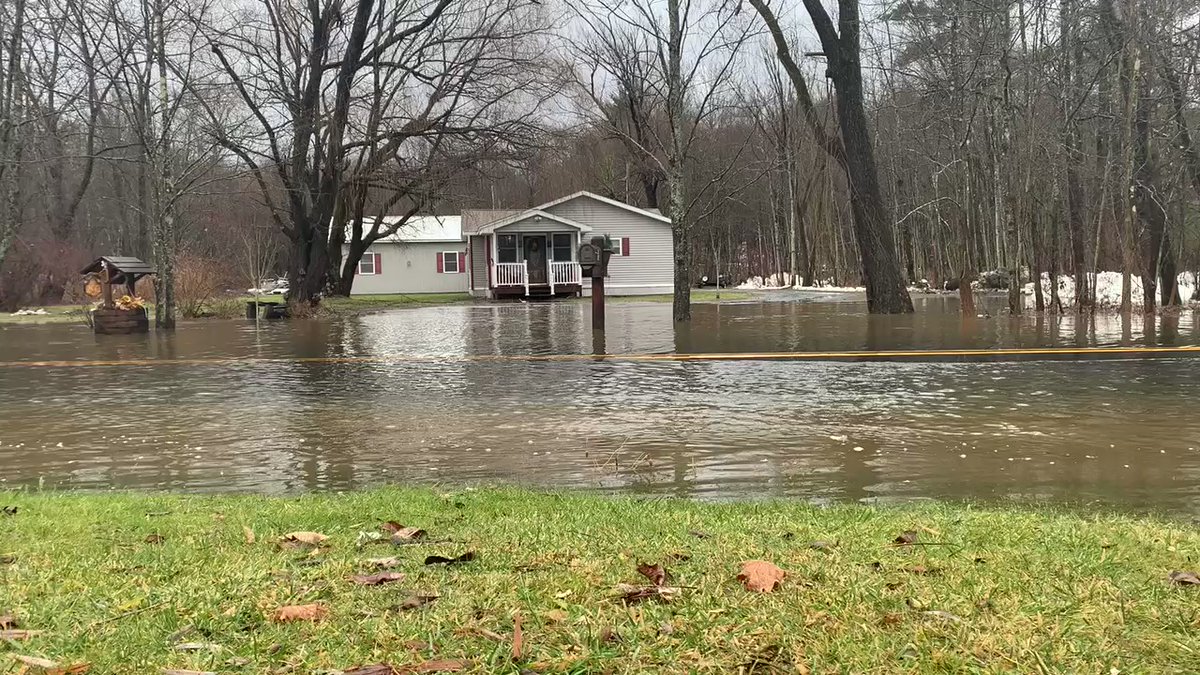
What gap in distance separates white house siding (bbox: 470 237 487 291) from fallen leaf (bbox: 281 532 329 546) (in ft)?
135

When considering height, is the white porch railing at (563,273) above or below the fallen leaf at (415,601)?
above

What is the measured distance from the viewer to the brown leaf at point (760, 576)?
3340 millimetres

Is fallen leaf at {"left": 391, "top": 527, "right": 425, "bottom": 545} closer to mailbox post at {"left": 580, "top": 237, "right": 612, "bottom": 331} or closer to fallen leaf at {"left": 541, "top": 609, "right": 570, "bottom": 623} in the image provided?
fallen leaf at {"left": 541, "top": 609, "right": 570, "bottom": 623}

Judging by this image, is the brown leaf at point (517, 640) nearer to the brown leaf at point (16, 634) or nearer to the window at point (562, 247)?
the brown leaf at point (16, 634)

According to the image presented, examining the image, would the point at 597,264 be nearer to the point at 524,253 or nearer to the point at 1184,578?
the point at 1184,578

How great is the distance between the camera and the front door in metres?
42.4

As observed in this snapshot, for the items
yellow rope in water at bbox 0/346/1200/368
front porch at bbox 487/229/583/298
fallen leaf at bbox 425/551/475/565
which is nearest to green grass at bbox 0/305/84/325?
yellow rope in water at bbox 0/346/1200/368

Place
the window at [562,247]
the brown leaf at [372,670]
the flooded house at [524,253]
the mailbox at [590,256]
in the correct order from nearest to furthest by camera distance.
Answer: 1. the brown leaf at [372,670]
2. the mailbox at [590,256]
3. the flooded house at [524,253]
4. the window at [562,247]

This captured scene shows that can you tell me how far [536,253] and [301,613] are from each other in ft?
131

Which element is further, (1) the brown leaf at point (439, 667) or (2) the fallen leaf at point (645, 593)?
A: (2) the fallen leaf at point (645, 593)

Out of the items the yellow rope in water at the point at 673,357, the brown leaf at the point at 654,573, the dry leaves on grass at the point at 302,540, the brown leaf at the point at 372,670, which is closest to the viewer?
the brown leaf at the point at 372,670

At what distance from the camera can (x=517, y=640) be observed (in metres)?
2.77

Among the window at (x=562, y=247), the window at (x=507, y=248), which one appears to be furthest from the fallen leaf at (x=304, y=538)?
the window at (x=562, y=247)

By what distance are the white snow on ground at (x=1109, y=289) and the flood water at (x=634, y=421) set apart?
830cm
